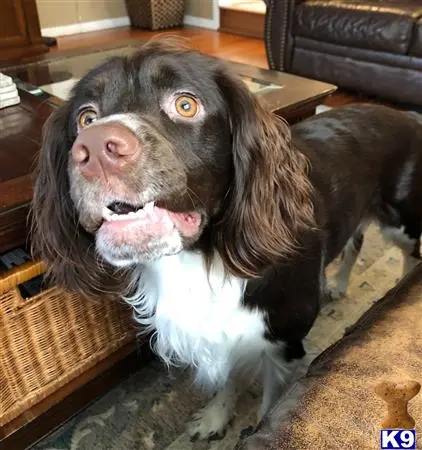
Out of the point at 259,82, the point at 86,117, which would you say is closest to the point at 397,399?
the point at 86,117

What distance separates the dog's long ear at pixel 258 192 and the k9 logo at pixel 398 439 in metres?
0.44

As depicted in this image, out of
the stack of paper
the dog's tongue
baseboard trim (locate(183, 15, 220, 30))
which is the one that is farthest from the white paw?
baseboard trim (locate(183, 15, 220, 30))

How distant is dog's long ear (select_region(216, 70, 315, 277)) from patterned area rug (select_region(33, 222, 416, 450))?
22.8 inches

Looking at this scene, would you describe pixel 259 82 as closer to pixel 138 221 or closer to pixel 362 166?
pixel 362 166

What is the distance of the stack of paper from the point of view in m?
1.59

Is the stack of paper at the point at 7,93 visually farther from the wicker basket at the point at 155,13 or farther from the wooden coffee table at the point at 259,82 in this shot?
the wicker basket at the point at 155,13

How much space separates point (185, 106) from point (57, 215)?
34 centimetres

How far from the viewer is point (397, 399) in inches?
27.1

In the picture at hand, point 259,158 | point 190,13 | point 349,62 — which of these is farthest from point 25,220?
point 190,13

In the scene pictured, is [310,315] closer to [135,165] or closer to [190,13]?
[135,165]

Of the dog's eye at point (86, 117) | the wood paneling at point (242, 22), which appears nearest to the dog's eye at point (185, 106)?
the dog's eye at point (86, 117)

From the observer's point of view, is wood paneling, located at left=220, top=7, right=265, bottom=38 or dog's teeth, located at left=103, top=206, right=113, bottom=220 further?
wood paneling, located at left=220, top=7, right=265, bottom=38

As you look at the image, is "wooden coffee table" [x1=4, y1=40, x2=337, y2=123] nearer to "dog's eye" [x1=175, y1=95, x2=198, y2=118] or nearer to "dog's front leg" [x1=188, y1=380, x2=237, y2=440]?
"dog's eye" [x1=175, y1=95, x2=198, y2=118]

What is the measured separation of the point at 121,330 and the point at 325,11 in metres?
2.61
